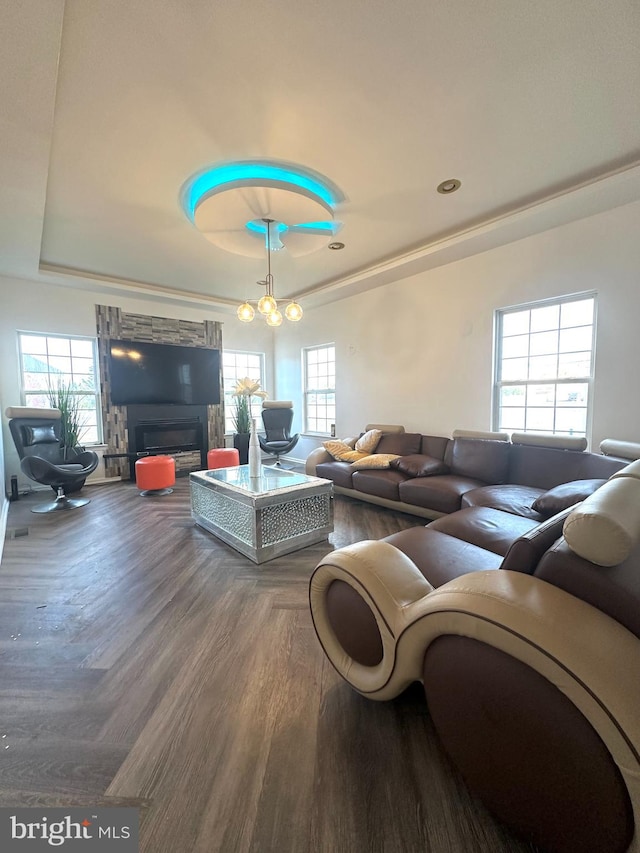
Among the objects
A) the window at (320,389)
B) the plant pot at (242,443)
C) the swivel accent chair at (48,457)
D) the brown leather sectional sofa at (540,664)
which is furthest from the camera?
the plant pot at (242,443)

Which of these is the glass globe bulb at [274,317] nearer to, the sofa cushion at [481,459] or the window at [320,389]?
the sofa cushion at [481,459]

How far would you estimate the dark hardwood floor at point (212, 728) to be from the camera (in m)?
0.97

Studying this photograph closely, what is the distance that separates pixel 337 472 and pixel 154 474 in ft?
7.78

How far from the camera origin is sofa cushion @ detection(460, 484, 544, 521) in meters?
2.29

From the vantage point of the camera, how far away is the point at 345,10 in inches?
57.5

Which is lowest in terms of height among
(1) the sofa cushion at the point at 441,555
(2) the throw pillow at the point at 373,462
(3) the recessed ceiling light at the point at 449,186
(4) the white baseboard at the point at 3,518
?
(4) the white baseboard at the point at 3,518

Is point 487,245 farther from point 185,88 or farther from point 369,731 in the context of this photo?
point 369,731

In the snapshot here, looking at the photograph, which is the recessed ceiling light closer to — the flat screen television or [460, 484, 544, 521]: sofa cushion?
[460, 484, 544, 521]: sofa cushion

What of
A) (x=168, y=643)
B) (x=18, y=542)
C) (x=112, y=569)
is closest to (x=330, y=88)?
(x=168, y=643)

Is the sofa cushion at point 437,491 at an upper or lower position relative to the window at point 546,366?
lower

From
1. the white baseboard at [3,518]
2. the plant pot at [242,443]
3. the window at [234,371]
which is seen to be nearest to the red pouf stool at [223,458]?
the plant pot at [242,443]

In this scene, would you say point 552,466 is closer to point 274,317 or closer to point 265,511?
point 265,511

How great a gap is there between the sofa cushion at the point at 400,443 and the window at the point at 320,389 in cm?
162

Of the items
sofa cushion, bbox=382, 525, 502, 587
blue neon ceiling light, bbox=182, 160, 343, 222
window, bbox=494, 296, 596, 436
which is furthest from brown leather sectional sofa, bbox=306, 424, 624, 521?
A: blue neon ceiling light, bbox=182, 160, 343, 222
